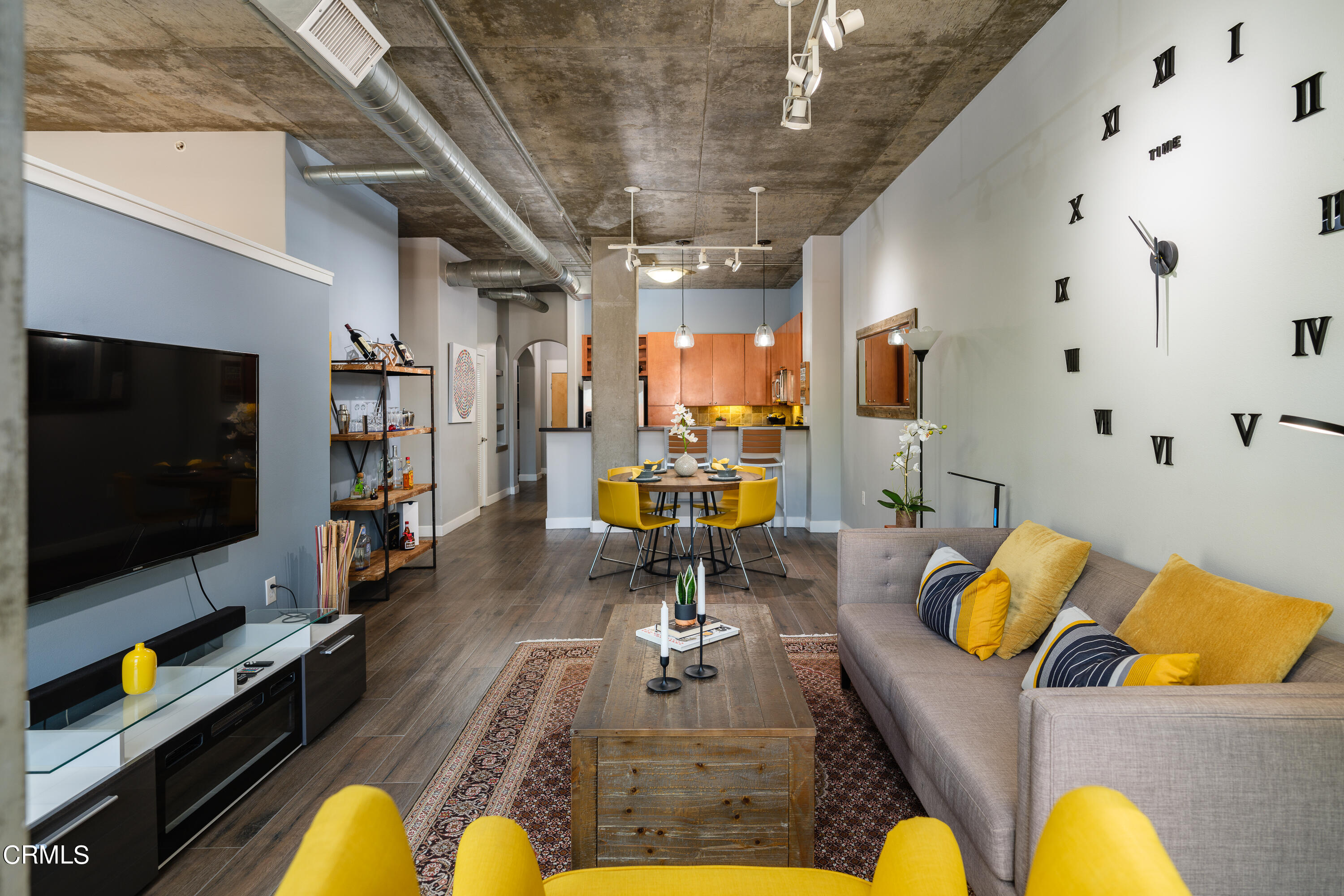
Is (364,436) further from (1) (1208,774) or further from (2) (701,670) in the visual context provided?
(1) (1208,774)

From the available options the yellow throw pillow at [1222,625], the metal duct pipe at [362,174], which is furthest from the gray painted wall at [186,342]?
the yellow throw pillow at [1222,625]

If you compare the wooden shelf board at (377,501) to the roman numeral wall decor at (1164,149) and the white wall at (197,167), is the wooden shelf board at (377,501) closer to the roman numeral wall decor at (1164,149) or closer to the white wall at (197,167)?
the white wall at (197,167)

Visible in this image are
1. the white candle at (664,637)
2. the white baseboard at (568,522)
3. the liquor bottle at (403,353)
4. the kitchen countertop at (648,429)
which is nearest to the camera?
the white candle at (664,637)

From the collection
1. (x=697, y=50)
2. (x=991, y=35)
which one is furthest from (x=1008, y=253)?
(x=697, y=50)

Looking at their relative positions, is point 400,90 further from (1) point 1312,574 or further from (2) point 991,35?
(1) point 1312,574

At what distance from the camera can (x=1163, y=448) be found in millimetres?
2385

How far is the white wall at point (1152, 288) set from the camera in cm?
184

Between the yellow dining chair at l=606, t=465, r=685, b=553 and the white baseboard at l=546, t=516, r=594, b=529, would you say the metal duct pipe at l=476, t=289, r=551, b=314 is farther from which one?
the yellow dining chair at l=606, t=465, r=685, b=553

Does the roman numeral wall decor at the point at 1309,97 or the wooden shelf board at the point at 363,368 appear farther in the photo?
the wooden shelf board at the point at 363,368

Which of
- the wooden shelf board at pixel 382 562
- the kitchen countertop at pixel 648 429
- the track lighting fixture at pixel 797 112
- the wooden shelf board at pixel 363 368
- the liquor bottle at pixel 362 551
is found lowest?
the wooden shelf board at pixel 382 562

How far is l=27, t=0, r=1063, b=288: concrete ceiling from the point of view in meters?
3.14

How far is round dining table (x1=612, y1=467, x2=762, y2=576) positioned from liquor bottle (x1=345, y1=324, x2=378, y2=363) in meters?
2.05

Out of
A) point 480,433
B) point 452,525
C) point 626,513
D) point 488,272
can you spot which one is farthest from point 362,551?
point 480,433

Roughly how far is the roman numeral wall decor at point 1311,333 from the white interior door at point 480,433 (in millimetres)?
7966
